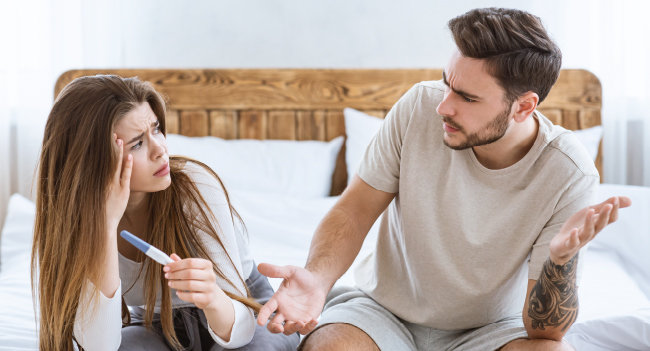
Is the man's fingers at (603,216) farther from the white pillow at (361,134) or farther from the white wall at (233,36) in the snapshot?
the white wall at (233,36)

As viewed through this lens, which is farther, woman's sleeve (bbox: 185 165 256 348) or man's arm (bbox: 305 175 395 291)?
man's arm (bbox: 305 175 395 291)

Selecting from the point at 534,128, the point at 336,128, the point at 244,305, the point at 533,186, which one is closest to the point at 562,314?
the point at 533,186

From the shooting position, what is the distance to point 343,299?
4.81ft

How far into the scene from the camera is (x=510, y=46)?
1.26 meters

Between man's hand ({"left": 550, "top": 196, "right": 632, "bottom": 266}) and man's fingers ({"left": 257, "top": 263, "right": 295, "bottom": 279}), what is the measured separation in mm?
490

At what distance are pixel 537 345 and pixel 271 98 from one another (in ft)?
5.19

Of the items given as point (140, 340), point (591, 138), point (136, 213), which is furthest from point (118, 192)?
point (591, 138)

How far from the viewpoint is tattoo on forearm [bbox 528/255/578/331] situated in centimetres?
120

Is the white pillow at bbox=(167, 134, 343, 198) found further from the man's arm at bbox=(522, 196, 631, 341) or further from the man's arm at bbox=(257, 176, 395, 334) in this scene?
the man's arm at bbox=(522, 196, 631, 341)

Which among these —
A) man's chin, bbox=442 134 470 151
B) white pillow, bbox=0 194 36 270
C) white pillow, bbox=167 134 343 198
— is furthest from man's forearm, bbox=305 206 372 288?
white pillow, bbox=0 194 36 270

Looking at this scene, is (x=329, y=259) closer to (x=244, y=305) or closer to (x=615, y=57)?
(x=244, y=305)

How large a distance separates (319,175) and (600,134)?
1037 mm

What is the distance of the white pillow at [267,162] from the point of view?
2.32 metres

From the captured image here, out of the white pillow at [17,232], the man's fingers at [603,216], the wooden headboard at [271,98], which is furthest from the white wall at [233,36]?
the man's fingers at [603,216]
